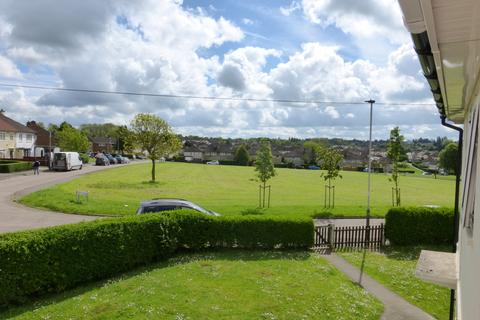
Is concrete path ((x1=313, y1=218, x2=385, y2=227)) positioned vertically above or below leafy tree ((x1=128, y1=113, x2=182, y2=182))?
below

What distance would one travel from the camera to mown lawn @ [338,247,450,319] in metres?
10.5

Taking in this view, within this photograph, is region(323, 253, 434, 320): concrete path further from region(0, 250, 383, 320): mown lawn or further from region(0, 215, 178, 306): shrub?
region(0, 215, 178, 306): shrub

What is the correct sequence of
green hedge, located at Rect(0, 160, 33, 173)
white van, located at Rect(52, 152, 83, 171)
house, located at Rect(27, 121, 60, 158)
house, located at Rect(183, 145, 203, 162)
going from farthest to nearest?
house, located at Rect(183, 145, 203, 162)
house, located at Rect(27, 121, 60, 158)
white van, located at Rect(52, 152, 83, 171)
green hedge, located at Rect(0, 160, 33, 173)

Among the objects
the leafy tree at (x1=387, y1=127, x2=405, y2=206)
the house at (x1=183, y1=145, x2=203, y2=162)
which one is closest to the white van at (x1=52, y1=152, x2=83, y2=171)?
the leafy tree at (x1=387, y1=127, x2=405, y2=206)

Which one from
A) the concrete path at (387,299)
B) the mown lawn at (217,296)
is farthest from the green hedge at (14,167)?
the concrete path at (387,299)

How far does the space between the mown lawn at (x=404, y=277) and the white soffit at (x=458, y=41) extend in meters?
7.45

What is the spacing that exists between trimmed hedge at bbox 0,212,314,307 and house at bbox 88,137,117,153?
11513 centimetres

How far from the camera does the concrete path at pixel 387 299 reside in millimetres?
9417

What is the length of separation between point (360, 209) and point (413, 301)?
1543cm

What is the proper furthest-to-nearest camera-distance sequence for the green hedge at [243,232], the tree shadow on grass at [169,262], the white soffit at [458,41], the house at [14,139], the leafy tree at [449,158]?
the leafy tree at [449,158]
the house at [14,139]
the green hedge at [243,232]
the tree shadow on grass at [169,262]
the white soffit at [458,41]

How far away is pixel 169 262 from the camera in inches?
508

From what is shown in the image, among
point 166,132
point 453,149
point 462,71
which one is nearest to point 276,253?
point 462,71

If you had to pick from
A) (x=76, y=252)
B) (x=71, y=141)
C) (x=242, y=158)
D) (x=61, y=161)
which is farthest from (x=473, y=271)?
(x=242, y=158)

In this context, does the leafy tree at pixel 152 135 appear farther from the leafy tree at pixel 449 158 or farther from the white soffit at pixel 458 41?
the leafy tree at pixel 449 158
